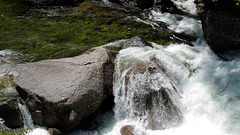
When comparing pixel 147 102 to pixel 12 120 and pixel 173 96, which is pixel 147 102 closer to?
pixel 173 96

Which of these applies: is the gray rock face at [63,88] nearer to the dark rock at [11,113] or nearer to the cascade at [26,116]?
the cascade at [26,116]

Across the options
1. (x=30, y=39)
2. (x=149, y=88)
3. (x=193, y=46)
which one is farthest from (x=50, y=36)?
(x=193, y=46)

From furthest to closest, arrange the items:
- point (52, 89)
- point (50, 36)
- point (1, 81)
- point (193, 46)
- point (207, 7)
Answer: point (50, 36) → point (193, 46) → point (207, 7) → point (1, 81) → point (52, 89)

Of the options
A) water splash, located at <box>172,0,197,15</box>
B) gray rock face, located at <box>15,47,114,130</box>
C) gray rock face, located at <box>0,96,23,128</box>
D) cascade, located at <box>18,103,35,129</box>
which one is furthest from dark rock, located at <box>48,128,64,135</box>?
water splash, located at <box>172,0,197,15</box>

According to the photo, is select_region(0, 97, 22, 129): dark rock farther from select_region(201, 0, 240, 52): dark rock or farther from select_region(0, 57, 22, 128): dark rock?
select_region(201, 0, 240, 52): dark rock

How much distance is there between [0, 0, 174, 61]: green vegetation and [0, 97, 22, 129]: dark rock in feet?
8.44

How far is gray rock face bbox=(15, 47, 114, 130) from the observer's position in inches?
237

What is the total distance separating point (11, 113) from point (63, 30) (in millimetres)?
5507

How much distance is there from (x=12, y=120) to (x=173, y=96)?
4.69 m

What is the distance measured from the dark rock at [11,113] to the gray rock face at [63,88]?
32 centimetres

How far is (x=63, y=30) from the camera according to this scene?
426 inches

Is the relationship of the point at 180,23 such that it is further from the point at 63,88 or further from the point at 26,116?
the point at 26,116

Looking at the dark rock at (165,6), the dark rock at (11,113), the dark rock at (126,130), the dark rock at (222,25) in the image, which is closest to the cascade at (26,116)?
the dark rock at (11,113)

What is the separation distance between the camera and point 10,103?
6203mm
